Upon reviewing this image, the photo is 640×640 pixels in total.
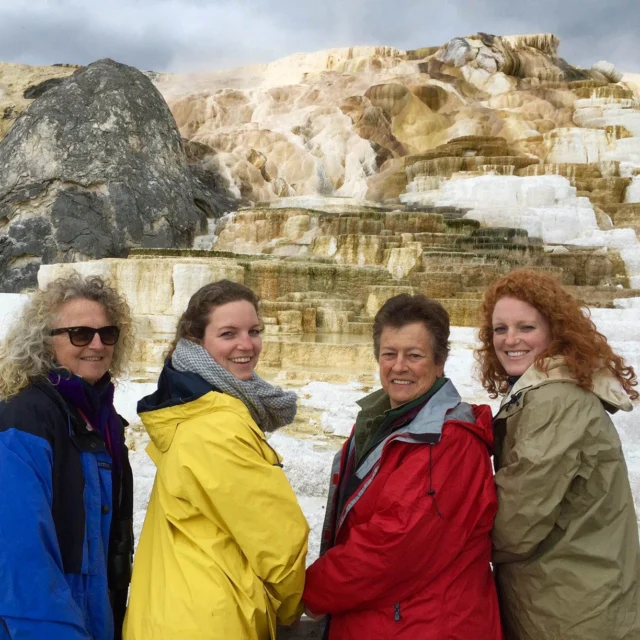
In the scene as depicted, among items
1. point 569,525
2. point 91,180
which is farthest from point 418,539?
point 91,180

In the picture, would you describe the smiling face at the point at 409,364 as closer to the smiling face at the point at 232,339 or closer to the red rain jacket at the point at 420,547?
the red rain jacket at the point at 420,547

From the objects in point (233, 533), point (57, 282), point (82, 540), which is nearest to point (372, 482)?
point (233, 533)

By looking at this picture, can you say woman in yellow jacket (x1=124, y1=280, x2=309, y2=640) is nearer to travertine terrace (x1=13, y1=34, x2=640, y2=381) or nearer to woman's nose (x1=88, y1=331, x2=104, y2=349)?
woman's nose (x1=88, y1=331, x2=104, y2=349)

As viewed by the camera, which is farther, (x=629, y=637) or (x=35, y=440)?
(x=629, y=637)

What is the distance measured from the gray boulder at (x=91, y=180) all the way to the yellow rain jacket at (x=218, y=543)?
1265 centimetres

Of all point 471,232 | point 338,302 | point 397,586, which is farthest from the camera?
point 471,232

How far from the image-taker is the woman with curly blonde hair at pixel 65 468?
4.00 ft

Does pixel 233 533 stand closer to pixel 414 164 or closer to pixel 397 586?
pixel 397 586

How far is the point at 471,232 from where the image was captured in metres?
12.0

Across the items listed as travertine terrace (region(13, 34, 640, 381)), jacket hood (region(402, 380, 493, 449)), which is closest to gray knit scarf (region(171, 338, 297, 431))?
jacket hood (region(402, 380, 493, 449))

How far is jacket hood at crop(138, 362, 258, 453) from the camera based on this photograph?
1.39 m

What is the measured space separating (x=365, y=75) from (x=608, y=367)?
28.4 meters

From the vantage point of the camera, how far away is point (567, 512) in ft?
4.80

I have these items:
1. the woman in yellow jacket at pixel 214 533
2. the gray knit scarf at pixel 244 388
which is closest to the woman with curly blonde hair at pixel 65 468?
the woman in yellow jacket at pixel 214 533
